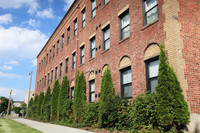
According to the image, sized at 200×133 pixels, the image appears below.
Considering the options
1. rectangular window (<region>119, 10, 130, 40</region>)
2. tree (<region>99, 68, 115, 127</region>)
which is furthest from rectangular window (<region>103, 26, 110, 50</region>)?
tree (<region>99, 68, 115, 127</region>)

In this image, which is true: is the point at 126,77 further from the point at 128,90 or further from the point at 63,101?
the point at 63,101

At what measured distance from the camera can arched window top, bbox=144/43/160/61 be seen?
9.74 meters

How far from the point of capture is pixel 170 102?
7938 millimetres

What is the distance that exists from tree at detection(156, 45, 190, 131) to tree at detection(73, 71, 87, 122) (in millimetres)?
7723

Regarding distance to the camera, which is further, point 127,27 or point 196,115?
point 127,27

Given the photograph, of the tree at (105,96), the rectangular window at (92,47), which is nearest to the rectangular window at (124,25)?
the tree at (105,96)

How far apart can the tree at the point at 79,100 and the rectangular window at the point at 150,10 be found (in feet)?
25.1

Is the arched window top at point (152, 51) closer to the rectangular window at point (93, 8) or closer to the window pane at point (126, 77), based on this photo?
the window pane at point (126, 77)

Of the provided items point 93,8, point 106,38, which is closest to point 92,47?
point 106,38

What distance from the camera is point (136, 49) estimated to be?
37.0ft

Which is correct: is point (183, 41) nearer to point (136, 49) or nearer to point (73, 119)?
point (136, 49)

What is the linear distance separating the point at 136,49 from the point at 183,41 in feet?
9.33

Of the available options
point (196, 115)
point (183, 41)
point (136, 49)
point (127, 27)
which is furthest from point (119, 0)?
point (196, 115)

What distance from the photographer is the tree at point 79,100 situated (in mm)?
15227
